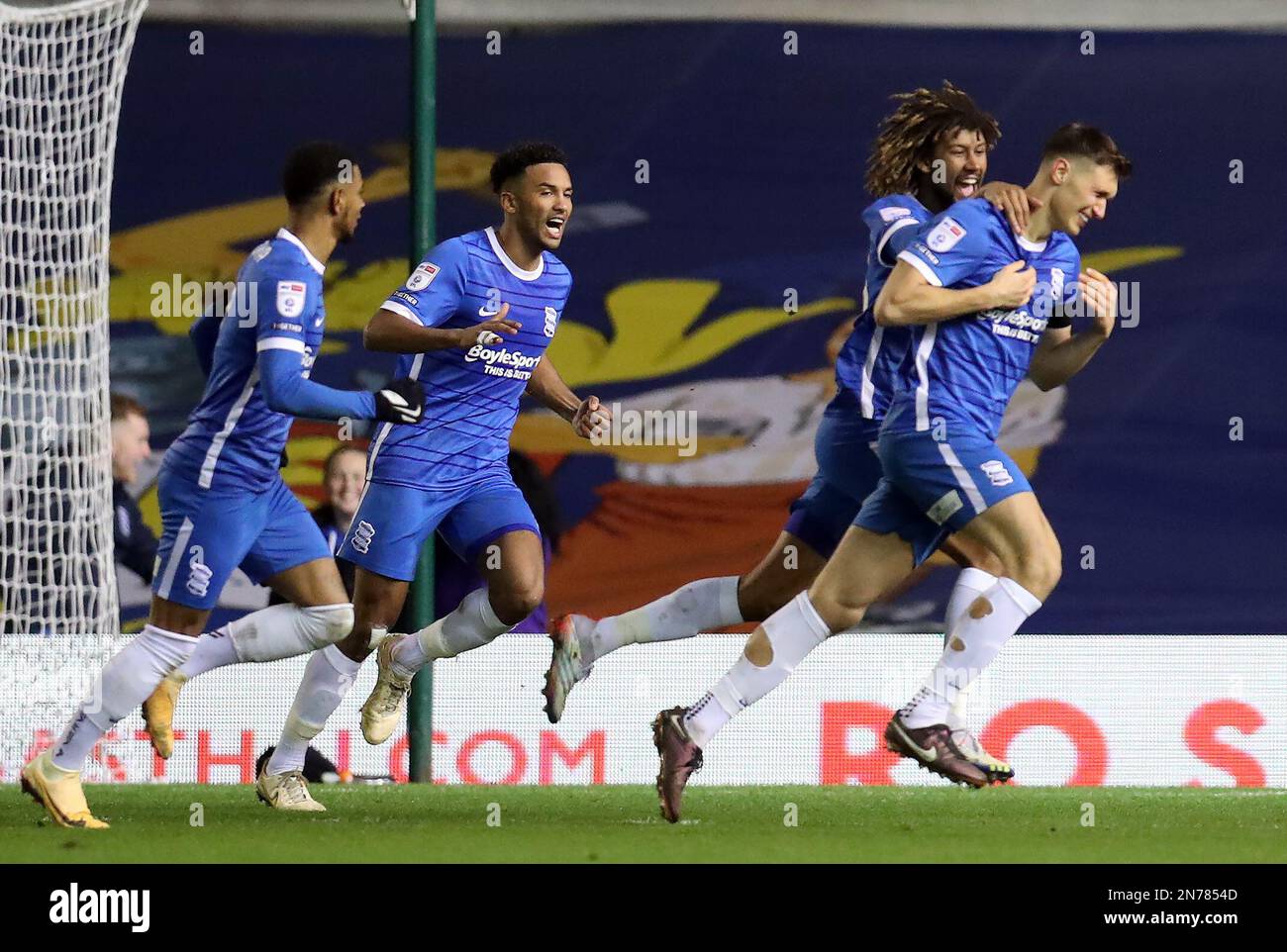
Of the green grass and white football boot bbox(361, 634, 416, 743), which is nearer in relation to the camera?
the green grass

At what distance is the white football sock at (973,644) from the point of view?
6.07 metres

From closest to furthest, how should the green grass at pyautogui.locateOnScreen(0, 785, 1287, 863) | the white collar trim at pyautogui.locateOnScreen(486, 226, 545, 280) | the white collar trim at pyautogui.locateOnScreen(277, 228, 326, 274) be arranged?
the green grass at pyautogui.locateOnScreen(0, 785, 1287, 863)
the white collar trim at pyautogui.locateOnScreen(277, 228, 326, 274)
the white collar trim at pyautogui.locateOnScreen(486, 226, 545, 280)

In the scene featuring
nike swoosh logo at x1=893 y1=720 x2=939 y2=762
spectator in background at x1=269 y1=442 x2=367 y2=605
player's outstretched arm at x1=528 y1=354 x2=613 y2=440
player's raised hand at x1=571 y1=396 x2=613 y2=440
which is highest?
player's outstretched arm at x1=528 y1=354 x2=613 y2=440

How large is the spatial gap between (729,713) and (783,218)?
4136 millimetres

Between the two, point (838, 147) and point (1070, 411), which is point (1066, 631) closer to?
point (1070, 411)

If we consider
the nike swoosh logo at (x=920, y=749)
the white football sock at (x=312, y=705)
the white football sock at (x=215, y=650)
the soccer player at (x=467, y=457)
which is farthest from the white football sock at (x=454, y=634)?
the nike swoosh logo at (x=920, y=749)

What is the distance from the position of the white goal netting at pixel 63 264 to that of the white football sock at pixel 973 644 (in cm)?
320

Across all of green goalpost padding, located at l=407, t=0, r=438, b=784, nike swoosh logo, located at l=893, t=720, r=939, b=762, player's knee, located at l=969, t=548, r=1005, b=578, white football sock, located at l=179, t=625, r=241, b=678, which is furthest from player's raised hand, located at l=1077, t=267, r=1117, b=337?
green goalpost padding, located at l=407, t=0, r=438, b=784

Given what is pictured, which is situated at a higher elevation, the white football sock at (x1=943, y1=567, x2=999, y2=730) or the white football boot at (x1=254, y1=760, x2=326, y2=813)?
the white football sock at (x1=943, y1=567, x2=999, y2=730)

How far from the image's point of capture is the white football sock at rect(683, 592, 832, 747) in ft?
20.3

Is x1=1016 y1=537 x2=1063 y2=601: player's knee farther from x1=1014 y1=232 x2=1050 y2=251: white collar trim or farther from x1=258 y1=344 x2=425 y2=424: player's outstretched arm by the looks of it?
x1=258 y1=344 x2=425 y2=424: player's outstretched arm

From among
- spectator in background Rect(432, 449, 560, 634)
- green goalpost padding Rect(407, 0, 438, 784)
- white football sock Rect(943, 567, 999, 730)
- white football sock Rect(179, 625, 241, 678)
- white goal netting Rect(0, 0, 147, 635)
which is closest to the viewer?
white football sock Rect(943, 567, 999, 730)

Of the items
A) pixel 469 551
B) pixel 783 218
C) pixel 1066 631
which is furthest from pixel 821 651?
pixel 469 551

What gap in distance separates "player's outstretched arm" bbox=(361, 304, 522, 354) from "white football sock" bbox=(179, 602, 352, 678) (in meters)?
0.84
